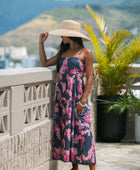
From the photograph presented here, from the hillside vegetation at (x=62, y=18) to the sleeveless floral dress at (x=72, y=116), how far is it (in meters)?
39.4

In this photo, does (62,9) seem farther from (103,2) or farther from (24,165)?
(24,165)

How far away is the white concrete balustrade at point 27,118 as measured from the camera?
10.4 ft

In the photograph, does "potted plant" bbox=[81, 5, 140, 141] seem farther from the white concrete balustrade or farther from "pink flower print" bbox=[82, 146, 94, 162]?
"pink flower print" bbox=[82, 146, 94, 162]

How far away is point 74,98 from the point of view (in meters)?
3.80

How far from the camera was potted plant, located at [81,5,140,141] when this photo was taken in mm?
5754

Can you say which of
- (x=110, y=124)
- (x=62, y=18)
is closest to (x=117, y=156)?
(x=110, y=124)

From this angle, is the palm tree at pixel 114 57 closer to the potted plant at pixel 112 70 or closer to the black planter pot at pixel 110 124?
the potted plant at pixel 112 70

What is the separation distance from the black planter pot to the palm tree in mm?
223

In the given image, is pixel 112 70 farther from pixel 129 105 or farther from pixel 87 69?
pixel 87 69

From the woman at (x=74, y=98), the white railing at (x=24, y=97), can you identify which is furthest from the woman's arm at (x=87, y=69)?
the white railing at (x=24, y=97)

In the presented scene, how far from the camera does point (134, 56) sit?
580 cm

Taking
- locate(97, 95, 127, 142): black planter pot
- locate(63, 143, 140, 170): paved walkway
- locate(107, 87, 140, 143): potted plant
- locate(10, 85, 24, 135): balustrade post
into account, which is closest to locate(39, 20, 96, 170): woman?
locate(10, 85, 24, 135): balustrade post

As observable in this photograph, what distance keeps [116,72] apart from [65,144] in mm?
2220

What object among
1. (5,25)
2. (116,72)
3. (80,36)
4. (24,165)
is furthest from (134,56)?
(5,25)
